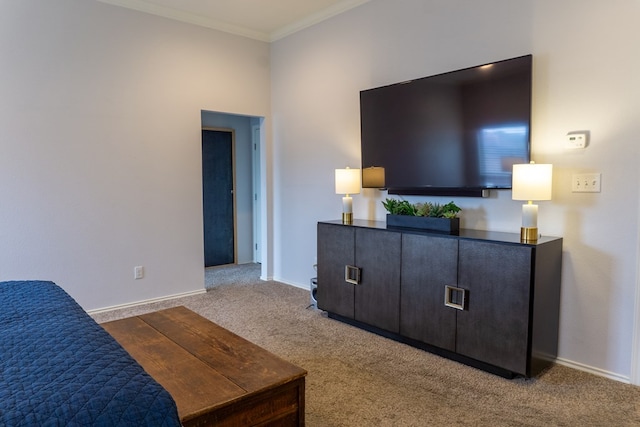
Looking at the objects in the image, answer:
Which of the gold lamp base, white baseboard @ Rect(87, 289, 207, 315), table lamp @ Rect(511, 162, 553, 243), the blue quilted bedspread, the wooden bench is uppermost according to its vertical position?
table lamp @ Rect(511, 162, 553, 243)

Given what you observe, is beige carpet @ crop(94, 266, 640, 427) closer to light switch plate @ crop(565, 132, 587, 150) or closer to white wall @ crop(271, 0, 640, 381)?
white wall @ crop(271, 0, 640, 381)

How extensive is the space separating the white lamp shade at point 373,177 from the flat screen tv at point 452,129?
0.05 meters

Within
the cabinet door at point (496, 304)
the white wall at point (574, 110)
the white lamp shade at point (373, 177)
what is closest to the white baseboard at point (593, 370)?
the white wall at point (574, 110)

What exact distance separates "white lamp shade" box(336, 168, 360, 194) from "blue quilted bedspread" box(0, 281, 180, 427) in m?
2.40

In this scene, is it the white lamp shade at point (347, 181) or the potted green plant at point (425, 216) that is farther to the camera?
the white lamp shade at point (347, 181)

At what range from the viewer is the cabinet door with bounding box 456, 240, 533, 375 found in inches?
93.7

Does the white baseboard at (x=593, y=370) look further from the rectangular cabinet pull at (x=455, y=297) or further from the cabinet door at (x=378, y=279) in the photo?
the cabinet door at (x=378, y=279)

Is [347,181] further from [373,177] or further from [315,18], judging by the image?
[315,18]

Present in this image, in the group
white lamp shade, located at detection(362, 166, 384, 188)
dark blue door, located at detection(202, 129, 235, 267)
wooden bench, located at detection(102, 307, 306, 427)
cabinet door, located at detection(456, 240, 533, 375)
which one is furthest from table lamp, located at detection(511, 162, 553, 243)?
dark blue door, located at detection(202, 129, 235, 267)

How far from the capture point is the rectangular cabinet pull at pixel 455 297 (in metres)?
2.63

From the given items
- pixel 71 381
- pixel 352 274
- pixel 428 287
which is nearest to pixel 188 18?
pixel 352 274

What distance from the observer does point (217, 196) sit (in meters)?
5.69

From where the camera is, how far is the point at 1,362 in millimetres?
1208

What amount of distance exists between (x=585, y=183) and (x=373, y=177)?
1.57 meters
